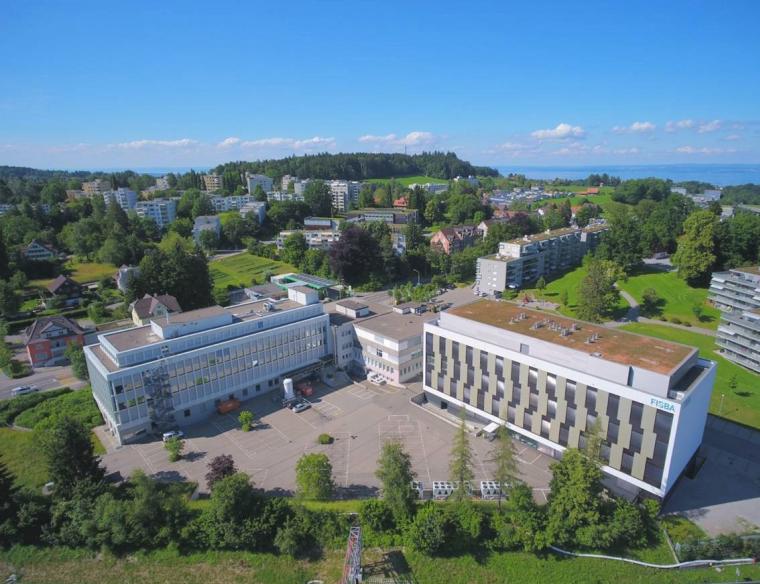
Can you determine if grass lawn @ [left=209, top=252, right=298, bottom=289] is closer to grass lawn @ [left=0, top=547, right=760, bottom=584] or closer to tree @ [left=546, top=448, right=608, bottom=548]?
grass lawn @ [left=0, top=547, right=760, bottom=584]

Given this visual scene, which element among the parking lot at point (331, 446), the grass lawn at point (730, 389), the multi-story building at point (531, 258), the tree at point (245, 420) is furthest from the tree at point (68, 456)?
the multi-story building at point (531, 258)

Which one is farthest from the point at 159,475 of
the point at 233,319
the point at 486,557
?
the point at 486,557

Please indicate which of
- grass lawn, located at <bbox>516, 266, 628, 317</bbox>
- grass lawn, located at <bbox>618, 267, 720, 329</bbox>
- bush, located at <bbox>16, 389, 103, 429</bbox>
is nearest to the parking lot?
bush, located at <bbox>16, 389, 103, 429</bbox>

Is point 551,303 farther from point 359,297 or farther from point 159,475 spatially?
point 159,475

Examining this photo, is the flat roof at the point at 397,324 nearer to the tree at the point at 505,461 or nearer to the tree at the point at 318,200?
the tree at the point at 505,461

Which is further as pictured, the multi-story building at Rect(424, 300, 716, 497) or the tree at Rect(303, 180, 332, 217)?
the tree at Rect(303, 180, 332, 217)

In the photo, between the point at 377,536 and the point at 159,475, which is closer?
the point at 377,536
